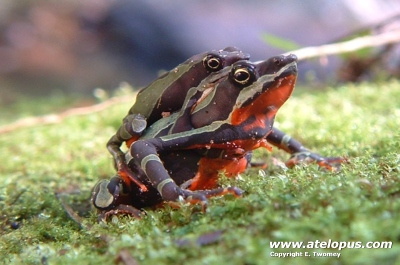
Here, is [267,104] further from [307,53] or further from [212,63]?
[307,53]


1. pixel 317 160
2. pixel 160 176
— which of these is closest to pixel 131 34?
pixel 317 160

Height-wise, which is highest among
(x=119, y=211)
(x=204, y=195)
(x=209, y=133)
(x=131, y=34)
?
(x=131, y=34)

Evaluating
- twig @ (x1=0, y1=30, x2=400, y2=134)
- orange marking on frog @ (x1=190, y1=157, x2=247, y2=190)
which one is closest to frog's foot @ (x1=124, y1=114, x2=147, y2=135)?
orange marking on frog @ (x1=190, y1=157, x2=247, y2=190)

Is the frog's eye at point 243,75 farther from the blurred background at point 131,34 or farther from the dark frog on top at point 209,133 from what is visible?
the blurred background at point 131,34

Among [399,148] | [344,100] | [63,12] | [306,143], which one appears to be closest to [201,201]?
[399,148]

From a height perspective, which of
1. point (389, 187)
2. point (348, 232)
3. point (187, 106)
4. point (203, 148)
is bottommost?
point (348, 232)

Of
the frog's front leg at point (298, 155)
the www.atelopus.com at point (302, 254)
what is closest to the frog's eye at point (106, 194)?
the frog's front leg at point (298, 155)

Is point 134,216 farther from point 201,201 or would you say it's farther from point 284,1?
point 284,1
